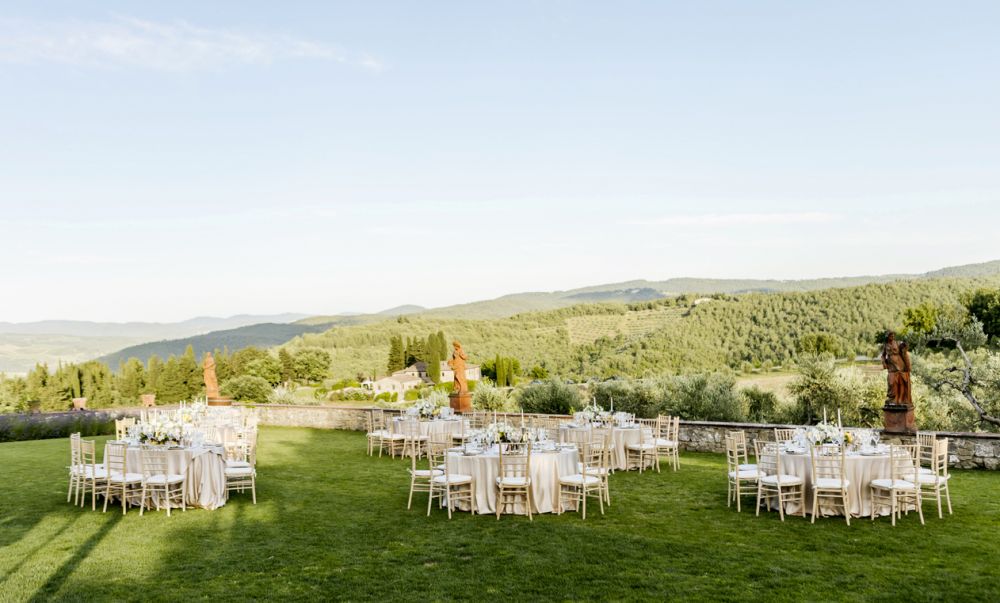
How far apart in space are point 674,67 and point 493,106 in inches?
248

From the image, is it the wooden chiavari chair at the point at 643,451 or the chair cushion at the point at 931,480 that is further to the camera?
the wooden chiavari chair at the point at 643,451

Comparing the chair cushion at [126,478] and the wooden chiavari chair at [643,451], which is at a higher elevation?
the chair cushion at [126,478]

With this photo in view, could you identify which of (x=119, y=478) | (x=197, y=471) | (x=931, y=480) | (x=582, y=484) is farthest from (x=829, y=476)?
(x=119, y=478)

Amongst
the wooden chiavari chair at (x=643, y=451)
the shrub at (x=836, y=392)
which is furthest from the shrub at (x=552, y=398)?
the wooden chiavari chair at (x=643, y=451)

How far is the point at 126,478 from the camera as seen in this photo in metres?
9.03

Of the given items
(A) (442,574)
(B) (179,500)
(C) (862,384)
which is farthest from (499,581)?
(C) (862,384)

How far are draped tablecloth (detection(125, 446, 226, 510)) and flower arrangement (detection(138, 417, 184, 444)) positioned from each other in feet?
0.58

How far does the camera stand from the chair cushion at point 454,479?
881 centimetres

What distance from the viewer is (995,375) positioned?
1634 cm

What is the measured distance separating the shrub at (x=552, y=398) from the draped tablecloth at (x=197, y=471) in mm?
12487

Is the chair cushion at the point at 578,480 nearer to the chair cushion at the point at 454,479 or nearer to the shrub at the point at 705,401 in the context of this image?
the chair cushion at the point at 454,479

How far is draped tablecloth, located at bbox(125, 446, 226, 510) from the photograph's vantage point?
30.8 ft

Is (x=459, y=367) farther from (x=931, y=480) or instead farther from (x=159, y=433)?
(x=931, y=480)

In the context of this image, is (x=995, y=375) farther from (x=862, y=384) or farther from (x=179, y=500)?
(x=179, y=500)
